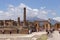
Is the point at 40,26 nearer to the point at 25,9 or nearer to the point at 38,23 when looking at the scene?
the point at 38,23

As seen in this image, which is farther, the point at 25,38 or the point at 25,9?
the point at 25,9

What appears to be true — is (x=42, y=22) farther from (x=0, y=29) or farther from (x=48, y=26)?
(x=0, y=29)

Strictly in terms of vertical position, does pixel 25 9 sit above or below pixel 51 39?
above

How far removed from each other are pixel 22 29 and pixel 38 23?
4.65 meters

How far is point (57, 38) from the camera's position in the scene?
66.4 feet

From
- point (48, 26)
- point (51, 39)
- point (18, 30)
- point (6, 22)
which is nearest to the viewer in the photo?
point (51, 39)

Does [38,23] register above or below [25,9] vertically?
below

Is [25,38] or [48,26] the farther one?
[48,26]

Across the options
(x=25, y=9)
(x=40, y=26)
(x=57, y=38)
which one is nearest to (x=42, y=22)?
(x=40, y=26)

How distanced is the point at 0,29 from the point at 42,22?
9.25 metres

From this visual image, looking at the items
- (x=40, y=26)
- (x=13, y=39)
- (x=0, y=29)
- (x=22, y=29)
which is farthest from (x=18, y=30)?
(x=13, y=39)

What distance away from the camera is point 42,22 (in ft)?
123

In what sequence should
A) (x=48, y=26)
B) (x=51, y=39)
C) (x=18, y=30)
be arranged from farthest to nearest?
(x=48, y=26) → (x=18, y=30) → (x=51, y=39)

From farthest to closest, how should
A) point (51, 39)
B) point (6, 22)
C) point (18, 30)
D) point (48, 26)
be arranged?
1. point (6, 22)
2. point (48, 26)
3. point (18, 30)
4. point (51, 39)
